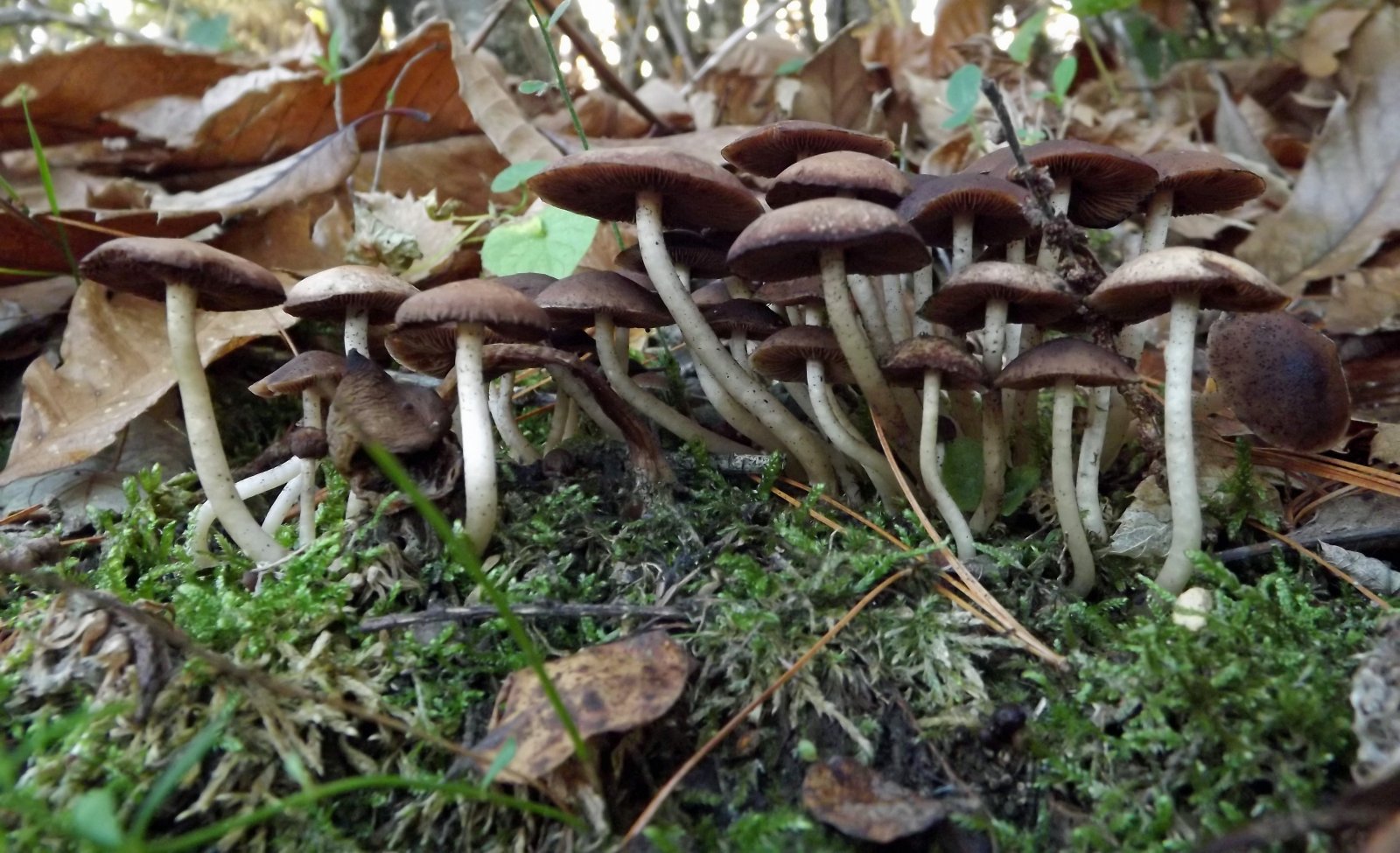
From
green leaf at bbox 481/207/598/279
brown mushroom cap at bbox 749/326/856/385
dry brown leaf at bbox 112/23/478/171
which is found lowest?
brown mushroom cap at bbox 749/326/856/385

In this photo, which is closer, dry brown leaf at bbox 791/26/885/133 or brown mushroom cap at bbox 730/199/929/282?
brown mushroom cap at bbox 730/199/929/282

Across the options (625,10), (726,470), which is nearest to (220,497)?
(726,470)

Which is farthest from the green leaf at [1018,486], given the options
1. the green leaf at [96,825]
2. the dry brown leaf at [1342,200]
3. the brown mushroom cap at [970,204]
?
the dry brown leaf at [1342,200]

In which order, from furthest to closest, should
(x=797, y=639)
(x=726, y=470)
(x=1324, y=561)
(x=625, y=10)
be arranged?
1. (x=625, y=10)
2. (x=726, y=470)
3. (x=1324, y=561)
4. (x=797, y=639)

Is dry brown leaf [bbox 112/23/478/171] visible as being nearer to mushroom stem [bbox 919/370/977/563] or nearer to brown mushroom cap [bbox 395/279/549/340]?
brown mushroom cap [bbox 395/279/549/340]

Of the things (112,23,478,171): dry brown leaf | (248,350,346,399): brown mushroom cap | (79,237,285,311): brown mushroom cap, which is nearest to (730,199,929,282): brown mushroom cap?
(248,350,346,399): brown mushroom cap

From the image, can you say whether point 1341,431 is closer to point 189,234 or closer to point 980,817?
point 980,817

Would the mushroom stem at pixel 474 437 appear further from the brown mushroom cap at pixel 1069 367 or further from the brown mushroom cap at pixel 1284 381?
the brown mushroom cap at pixel 1284 381
